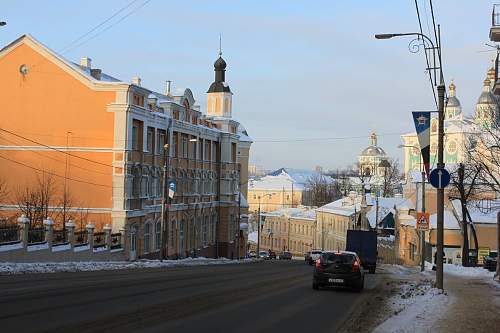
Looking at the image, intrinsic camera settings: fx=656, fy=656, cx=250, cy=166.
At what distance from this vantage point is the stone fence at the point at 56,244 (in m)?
31.3

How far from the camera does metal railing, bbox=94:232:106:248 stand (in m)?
41.5

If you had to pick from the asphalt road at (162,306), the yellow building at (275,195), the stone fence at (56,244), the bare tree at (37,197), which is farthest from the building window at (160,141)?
the yellow building at (275,195)

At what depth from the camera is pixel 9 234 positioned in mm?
→ 31438

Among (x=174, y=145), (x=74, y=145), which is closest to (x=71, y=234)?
(x=74, y=145)

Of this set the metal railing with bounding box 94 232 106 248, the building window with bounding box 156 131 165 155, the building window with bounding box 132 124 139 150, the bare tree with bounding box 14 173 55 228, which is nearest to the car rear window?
the metal railing with bounding box 94 232 106 248

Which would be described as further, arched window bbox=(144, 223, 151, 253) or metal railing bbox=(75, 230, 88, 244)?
arched window bbox=(144, 223, 151, 253)

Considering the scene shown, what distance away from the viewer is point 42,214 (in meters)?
46.2

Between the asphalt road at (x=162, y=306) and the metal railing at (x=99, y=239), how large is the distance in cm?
1969

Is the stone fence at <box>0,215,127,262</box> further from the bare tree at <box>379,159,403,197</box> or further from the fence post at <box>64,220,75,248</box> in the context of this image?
the bare tree at <box>379,159,403,197</box>

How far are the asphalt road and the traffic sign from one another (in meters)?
4.13

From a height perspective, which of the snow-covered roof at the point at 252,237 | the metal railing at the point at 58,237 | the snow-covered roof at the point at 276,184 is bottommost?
the snow-covered roof at the point at 252,237

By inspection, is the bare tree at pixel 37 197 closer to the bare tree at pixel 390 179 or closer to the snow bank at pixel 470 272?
the snow bank at pixel 470 272

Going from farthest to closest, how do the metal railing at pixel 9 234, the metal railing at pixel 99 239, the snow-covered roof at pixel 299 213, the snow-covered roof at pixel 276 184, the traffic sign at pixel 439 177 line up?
the snow-covered roof at pixel 276 184 → the snow-covered roof at pixel 299 213 → the metal railing at pixel 99 239 → the metal railing at pixel 9 234 → the traffic sign at pixel 439 177

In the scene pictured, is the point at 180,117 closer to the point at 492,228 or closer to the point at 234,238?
the point at 234,238
